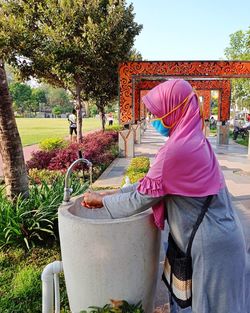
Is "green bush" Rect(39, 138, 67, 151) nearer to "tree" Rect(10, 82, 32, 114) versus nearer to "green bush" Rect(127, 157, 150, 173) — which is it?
"green bush" Rect(127, 157, 150, 173)

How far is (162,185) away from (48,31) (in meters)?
9.42

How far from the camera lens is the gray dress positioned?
1.78 metres

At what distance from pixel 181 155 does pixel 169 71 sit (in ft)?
36.3

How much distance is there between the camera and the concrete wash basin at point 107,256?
6.43 feet

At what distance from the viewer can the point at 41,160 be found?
959cm

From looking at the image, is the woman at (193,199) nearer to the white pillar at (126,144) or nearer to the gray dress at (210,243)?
the gray dress at (210,243)

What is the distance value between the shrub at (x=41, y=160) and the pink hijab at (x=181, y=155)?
26.2 ft

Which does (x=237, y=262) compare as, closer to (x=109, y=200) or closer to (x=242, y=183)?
(x=109, y=200)

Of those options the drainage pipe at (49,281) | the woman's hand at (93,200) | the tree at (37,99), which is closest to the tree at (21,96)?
the tree at (37,99)

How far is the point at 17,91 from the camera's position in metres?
68.3

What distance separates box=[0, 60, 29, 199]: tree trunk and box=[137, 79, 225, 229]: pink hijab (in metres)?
2.50

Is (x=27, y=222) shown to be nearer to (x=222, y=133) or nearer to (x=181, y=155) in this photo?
(x=181, y=155)

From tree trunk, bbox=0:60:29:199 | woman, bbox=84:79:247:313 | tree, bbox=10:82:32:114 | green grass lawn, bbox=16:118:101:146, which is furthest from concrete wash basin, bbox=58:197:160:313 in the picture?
tree, bbox=10:82:32:114

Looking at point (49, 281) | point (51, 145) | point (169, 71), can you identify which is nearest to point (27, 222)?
point (49, 281)
